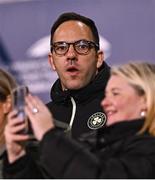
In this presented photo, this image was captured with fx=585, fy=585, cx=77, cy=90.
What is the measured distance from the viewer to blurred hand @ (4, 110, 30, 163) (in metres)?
1.38

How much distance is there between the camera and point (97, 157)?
1.35m

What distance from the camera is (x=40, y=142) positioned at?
4.42 ft

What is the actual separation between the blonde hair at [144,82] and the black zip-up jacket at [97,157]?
1.0 inches

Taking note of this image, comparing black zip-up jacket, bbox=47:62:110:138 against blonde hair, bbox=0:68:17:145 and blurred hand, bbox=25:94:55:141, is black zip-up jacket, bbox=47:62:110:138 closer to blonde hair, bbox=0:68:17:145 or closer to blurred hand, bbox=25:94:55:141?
blonde hair, bbox=0:68:17:145

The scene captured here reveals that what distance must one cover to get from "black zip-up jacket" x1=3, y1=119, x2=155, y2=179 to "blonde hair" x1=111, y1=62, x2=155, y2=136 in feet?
0.08

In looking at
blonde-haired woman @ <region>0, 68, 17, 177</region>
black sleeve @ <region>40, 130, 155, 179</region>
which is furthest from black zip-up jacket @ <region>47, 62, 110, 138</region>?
black sleeve @ <region>40, 130, 155, 179</region>

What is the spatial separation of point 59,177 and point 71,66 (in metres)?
0.87

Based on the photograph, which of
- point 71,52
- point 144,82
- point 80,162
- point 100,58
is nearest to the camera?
point 80,162

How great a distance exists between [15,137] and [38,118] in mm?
75

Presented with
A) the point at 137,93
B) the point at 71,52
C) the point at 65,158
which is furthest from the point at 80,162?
the point at 71,52

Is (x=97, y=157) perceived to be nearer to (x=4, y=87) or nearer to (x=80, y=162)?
(x=80, y=162)

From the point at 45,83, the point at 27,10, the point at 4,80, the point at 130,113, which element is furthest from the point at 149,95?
the point at 27,10

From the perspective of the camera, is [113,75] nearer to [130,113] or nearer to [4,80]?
[130,113]

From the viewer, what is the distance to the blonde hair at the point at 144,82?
4.70 feet
